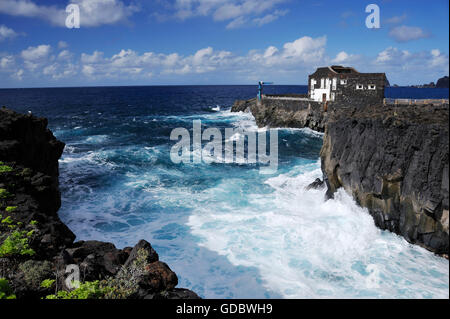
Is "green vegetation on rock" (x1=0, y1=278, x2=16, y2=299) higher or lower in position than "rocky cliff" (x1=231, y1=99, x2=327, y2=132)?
lower

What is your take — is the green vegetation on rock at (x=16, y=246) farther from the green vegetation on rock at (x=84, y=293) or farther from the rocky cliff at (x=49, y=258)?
the green vegetation on rock at (x=84, y=293)

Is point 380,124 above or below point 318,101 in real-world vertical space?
below

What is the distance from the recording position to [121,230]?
63.4ft

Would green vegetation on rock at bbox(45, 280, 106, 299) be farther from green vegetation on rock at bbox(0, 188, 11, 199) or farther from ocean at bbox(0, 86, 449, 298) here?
green vegetation on rock at bbox(0, 188, 11, 199)

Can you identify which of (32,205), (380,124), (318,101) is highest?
(318,101)

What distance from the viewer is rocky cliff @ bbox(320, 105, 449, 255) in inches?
580

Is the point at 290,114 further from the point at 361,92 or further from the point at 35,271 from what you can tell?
the point at 35,271

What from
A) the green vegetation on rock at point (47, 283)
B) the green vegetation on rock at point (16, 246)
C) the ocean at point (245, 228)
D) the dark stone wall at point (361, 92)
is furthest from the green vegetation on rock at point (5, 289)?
the dark stone wall at point (361, 92)

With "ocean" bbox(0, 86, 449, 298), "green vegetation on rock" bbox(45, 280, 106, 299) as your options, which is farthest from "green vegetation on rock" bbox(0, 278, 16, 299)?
"ocean" bbox(0, 86, 449, 298)

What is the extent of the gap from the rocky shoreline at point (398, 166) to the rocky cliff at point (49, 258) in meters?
12.1
